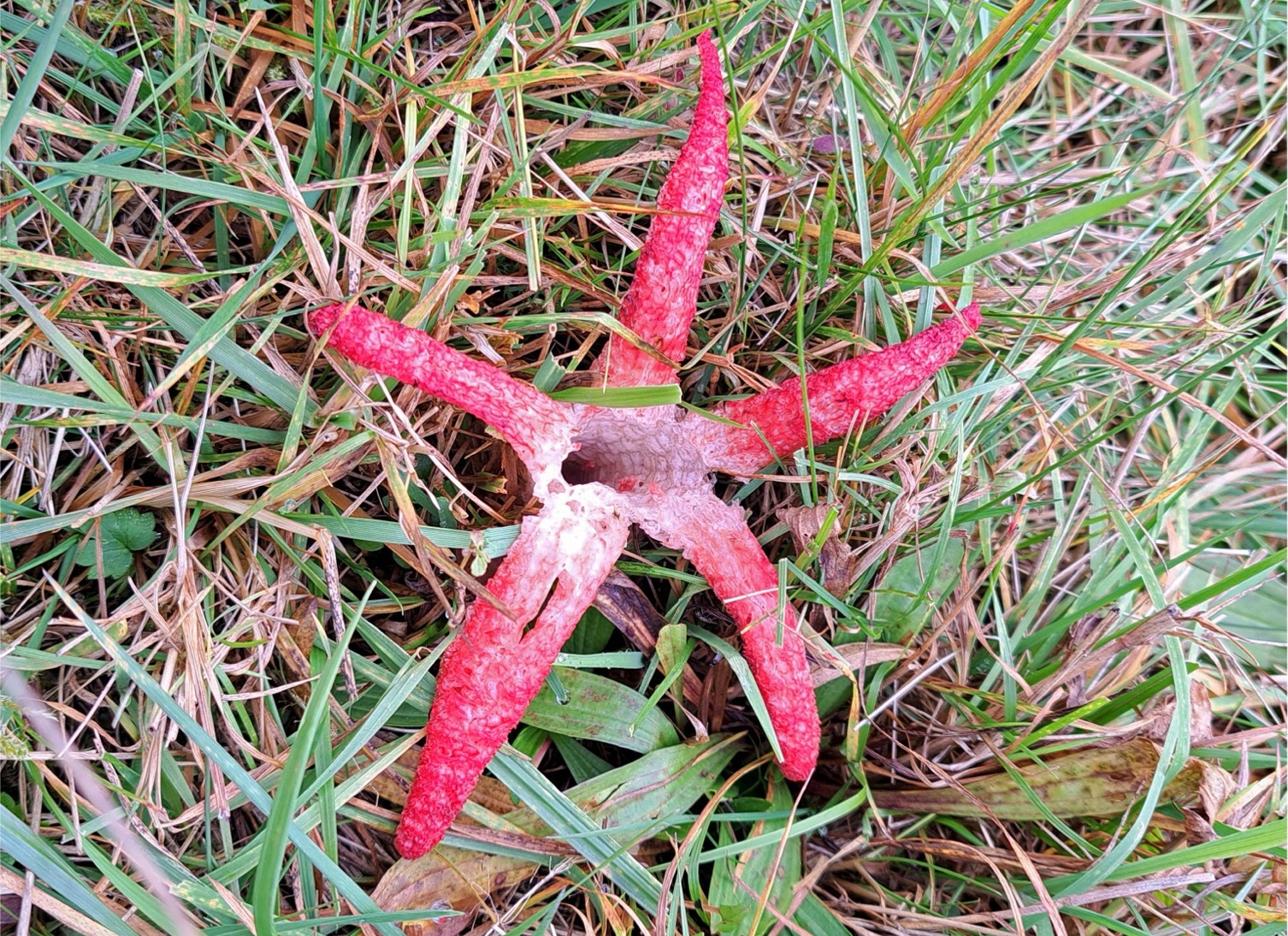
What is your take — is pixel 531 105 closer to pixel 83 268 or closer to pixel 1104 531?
pixel 83 268

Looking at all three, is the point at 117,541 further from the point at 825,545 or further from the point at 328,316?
the point at 825,545

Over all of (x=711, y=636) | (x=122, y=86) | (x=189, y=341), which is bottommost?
(x=711, y=636)

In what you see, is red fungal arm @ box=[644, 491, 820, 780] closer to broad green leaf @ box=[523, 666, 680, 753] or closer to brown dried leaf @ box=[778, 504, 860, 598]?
brown dried leaf @ box=[778, 504, 860, 598]

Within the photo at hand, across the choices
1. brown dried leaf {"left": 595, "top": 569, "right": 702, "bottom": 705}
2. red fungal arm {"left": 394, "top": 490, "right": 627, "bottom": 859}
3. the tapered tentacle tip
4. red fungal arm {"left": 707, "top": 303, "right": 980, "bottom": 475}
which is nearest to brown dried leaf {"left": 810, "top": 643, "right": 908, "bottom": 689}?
brown dried leaf {"left": 595, "top": 569, "right": 702, "bottom": 705}

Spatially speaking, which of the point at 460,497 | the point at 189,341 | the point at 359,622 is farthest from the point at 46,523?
the point at 460,497

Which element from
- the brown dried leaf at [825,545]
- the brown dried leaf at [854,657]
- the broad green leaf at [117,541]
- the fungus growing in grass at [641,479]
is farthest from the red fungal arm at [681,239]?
the broad green leaf at [117,541]

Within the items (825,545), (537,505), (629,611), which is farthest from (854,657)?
(537,505)

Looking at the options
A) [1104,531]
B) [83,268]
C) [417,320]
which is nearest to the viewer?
[83,268]
